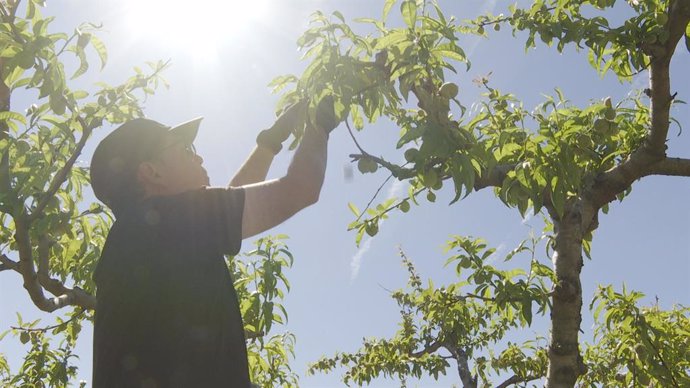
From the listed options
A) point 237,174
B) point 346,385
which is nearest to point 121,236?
point 237,174

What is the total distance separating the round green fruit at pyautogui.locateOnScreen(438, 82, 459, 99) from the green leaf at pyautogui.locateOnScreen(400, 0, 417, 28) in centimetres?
40

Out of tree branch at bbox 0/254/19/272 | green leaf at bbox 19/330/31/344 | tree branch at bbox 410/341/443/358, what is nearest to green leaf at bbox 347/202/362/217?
tree branch at bbox 0/254/19/272

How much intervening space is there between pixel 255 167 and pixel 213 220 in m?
0.88

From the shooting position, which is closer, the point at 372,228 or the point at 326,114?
the point at 326,114

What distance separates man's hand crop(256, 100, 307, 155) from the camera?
7.67 ft

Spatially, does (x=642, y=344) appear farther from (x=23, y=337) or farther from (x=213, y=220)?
(x=23, y=337)

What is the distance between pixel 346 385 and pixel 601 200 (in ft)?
22.4

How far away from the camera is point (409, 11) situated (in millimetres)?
2035

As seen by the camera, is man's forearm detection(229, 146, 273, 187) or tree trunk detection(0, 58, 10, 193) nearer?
man's forearm detection(229, 146, 273, 187)

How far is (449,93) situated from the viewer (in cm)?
238

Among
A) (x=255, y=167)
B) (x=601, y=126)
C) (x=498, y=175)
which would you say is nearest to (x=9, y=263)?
(x=255, y=167)

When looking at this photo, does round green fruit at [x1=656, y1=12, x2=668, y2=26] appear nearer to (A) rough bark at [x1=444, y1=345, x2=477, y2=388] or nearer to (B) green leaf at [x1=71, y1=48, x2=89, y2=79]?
(B) green leaf at [x1=71, y1=48, x2=89, y2=79]

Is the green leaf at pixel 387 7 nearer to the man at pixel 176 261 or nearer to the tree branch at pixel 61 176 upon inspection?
the man at pixel 176 261

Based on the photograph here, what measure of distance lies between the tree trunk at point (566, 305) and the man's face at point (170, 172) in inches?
98.6
